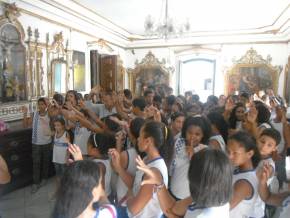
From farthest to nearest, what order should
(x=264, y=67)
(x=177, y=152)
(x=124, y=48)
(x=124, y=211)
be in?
(x=124, y=48) → (x=264, y=67) → (x=177, y=152) → (x=124, y=211)

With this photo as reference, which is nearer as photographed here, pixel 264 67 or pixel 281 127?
pixel 281 127

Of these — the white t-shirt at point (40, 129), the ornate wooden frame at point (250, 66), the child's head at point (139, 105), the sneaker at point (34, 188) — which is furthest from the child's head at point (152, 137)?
the ornate wooden frame at point (250, 66)

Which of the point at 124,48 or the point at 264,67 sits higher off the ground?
the point at 124,48

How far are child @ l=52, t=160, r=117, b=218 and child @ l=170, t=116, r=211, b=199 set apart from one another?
3.48ft

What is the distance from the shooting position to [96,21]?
8547 mm

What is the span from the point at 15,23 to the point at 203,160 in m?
5.67

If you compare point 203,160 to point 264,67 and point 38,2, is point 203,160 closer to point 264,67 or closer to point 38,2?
point 38,2

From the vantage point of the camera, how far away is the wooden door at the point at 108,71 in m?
10.4

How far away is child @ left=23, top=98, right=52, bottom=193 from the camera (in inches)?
184

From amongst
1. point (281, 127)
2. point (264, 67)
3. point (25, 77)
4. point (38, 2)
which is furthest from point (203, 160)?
point (264, 67)

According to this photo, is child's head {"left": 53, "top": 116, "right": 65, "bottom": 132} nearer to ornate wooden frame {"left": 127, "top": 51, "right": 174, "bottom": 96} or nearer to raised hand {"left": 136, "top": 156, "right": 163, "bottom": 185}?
raised hand {"left": 136, "top": 156, "right": 163, "bottom": 185}

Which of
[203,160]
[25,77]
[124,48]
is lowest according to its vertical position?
[203,160]

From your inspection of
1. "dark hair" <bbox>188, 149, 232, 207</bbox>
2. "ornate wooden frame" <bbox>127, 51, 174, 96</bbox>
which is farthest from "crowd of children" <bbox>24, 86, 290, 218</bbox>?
"ornate wooden frame" <bbox>127, 51, 174, 96</bbox>

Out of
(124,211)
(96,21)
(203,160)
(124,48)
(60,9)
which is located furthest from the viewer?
(124,48)
